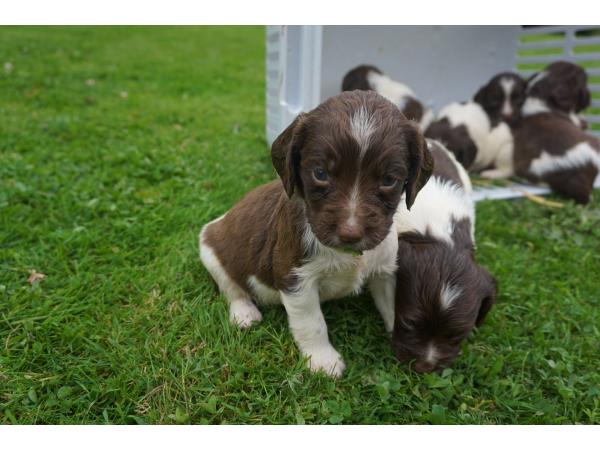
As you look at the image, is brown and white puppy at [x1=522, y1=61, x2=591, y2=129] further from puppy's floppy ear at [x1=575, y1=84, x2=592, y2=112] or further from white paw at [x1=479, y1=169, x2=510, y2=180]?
white paw at [x1=479, y1=169, x2=510, y2=180]

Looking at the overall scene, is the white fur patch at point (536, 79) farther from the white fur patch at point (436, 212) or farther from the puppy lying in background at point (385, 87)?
the white fur patch at point (436, 212)

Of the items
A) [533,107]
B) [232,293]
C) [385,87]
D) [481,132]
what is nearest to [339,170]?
[232,293]

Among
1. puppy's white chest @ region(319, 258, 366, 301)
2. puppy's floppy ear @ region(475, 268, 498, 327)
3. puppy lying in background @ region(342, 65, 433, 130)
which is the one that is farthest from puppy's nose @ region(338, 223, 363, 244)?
puppy lying in background @ region(342, 65, 433, 130)

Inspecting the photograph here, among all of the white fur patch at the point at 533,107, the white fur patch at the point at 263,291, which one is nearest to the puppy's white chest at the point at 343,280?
the white fur patch at the point at 263,291

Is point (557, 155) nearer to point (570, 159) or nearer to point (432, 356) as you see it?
point (570, 159)

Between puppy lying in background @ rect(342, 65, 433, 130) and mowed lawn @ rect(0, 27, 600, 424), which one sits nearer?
mowed lawn @ rect(0, 27, 600, 424)

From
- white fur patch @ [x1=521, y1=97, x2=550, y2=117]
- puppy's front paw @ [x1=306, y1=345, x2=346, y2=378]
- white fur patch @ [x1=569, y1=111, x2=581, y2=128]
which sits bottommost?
puppy's front paw @ [x1=306, y1=345, x2=346, y2=378]
